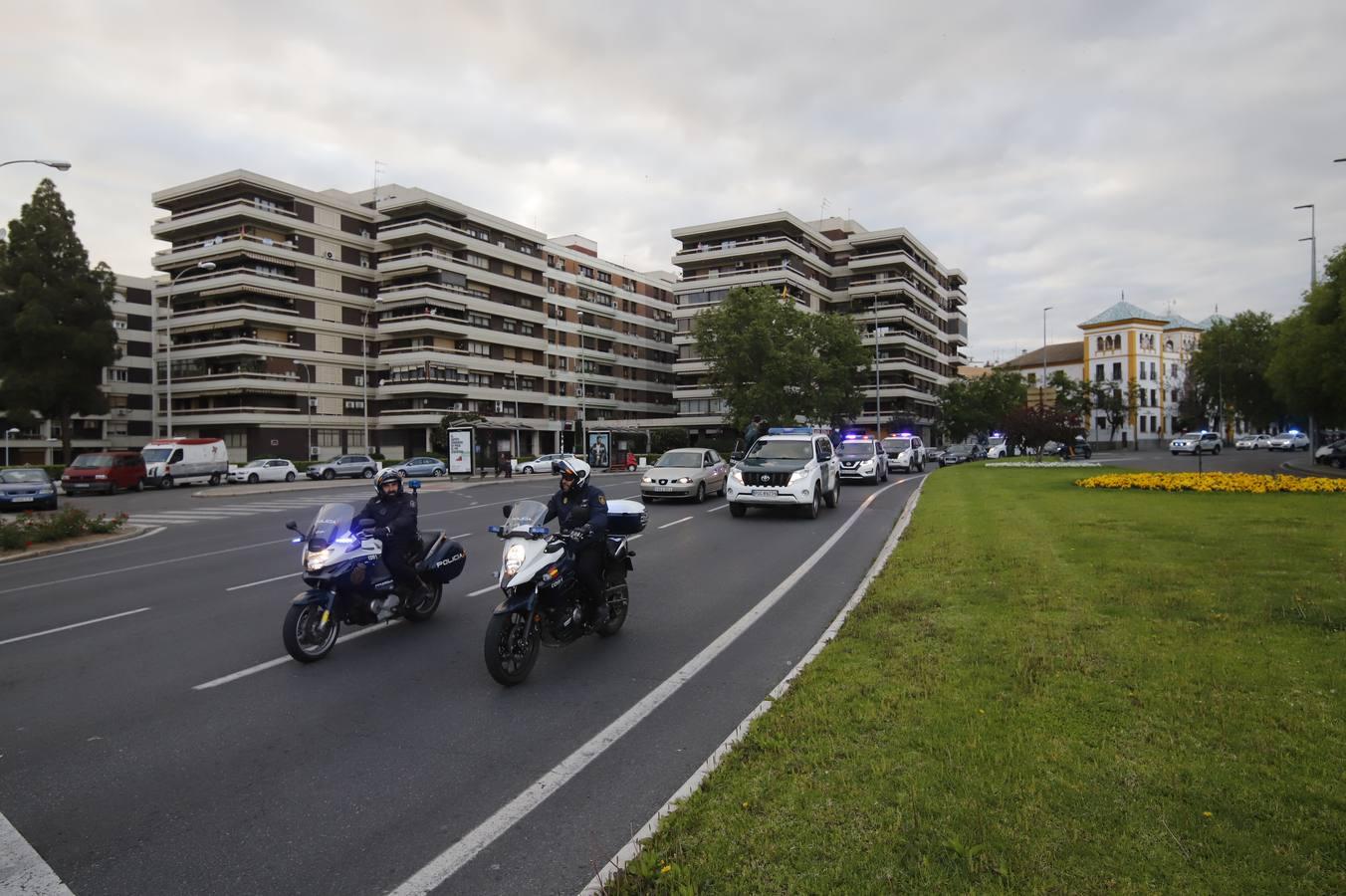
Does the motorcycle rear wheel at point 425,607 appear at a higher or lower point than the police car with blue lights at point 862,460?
lower

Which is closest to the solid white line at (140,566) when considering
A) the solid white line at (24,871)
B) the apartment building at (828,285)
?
the solid white line at (24,871)

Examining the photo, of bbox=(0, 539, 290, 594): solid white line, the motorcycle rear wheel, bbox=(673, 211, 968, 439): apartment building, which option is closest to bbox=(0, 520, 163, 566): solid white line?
bbox=(0, 539, 290, 594): solid white line

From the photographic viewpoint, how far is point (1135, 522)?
12469 mm

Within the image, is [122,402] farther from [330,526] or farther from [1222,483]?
[1222,483]

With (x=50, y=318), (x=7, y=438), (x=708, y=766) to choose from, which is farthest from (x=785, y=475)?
(x=7, y=438)

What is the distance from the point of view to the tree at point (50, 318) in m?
45.2

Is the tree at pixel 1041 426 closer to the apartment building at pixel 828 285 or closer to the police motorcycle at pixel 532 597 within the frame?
the police motorcycle at pixel 532 597

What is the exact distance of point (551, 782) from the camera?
416 centimetres

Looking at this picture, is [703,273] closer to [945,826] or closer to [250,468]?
[250,468]

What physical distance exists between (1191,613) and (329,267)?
220ft

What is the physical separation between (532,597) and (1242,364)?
75.2 meters

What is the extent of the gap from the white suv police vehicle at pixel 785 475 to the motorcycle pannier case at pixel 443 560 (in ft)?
29.2

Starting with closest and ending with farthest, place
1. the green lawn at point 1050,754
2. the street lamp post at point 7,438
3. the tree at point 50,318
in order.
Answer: the green lawn at point 1050,754, the tree at point 50,318, the street lamp post at point 7,438

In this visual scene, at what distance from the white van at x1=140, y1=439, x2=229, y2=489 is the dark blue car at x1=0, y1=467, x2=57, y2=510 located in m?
12.5
